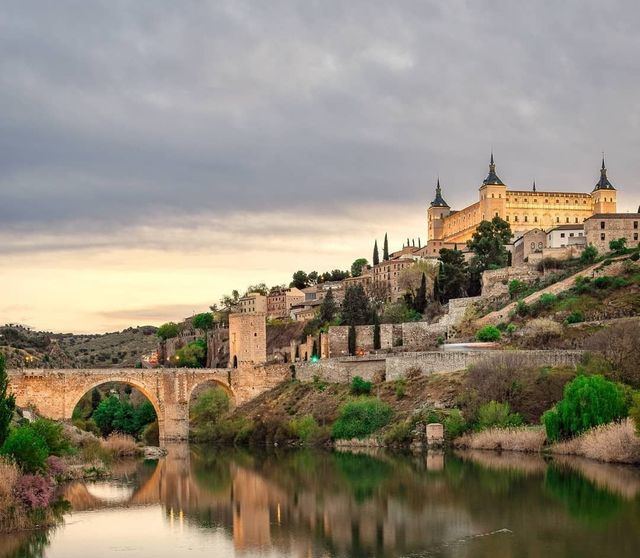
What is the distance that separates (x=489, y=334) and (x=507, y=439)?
18516 mm

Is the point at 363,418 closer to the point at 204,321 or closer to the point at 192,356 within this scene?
the point at 192,356

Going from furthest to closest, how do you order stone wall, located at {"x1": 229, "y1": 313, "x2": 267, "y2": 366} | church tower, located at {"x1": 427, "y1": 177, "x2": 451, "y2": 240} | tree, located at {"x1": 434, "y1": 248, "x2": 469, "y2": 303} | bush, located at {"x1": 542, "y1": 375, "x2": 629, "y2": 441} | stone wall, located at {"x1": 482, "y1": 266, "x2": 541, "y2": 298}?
church tower, located at {"x1": 427, "y1": 177, "x2": 451, "y2": 240}, tree, located at {"x1": 434, "y1": 248, "x2": 469, "y2": 303}, stone wall, located at {"x1": 482, "y1": 266, "x2": 541, "y2": 298}, stone wall, located at {"x1": 229, "y1": 313, "x2": 267, "y2": 366}, bush, located at {"x1": 542, "y1": 375, "x2": 629, "y2": 441}

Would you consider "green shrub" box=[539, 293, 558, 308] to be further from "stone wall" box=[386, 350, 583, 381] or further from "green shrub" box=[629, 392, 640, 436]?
"green shrub" box=[629, 392, 640, 436]

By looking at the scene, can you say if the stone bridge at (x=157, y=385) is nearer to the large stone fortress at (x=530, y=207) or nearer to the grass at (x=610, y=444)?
the grass at (x=610, y=444)

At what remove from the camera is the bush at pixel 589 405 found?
45500 millimetres

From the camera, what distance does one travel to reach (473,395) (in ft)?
181

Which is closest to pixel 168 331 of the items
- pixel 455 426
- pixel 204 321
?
pixel 204 321

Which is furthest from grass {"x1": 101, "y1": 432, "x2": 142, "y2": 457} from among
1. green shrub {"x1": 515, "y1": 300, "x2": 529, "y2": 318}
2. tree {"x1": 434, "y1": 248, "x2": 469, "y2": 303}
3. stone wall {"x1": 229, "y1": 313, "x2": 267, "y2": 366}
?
tree {"x1": 434, "y1": 248, "x2": 469, "y2": 303}

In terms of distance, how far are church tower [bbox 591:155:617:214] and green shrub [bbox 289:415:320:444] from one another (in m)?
63.7

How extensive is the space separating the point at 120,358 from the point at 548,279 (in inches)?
2916

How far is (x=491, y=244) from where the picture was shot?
314 feet

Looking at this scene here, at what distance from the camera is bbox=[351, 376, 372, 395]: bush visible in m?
66.1

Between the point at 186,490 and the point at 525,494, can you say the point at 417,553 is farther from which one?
the point at 186,490

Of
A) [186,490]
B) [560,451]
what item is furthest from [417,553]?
[560,451]
